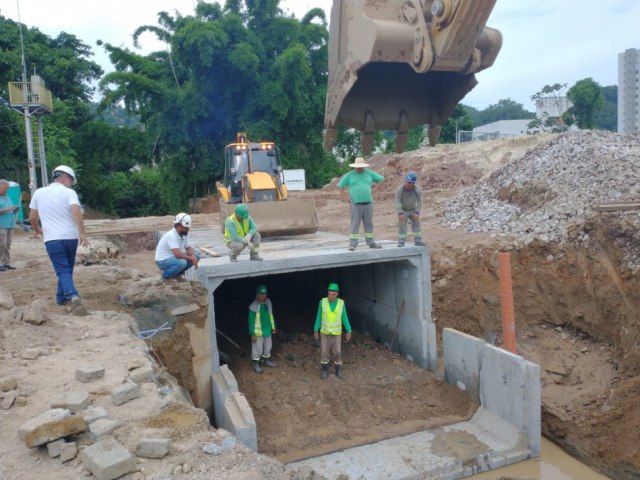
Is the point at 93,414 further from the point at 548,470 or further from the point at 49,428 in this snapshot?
the point at 548,470

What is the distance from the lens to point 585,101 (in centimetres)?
3488

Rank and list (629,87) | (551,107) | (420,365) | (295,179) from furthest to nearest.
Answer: (551,107), (629,87), (295,179), (420,365)

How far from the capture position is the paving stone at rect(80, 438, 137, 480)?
351cm

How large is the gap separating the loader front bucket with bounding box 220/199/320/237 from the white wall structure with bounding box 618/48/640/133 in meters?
24.5

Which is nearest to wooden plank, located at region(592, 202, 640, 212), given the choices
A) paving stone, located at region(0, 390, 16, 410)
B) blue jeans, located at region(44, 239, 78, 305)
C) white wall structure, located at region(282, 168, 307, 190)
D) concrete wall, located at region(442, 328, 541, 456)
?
concrete wall, located at region(442, 328, 541, 456)

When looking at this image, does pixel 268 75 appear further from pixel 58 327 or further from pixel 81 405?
pixel 81 405

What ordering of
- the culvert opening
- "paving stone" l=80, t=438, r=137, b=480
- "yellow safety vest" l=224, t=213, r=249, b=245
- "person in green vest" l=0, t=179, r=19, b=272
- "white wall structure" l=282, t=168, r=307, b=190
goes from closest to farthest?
1. "paving stone" l=80, t=438, r=137, b=480
2. "yellow safety vest" l=224, t=213, r=249, b=245
3. the culvert opening
4. "person in green vest" l=0, t=179, r=19, b=272
5. "white wall structure" l=282, t=168, r=307, b=190

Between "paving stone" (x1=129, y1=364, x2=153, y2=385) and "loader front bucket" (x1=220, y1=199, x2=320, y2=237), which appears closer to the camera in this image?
"paving stone" (x1=129, y1=364, x2=153, y2=385)

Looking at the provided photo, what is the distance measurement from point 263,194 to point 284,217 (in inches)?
65.5

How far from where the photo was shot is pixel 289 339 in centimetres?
1175

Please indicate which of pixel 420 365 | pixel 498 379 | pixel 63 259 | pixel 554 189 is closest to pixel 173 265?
pixel 63 259

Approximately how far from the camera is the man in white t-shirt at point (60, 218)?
21.1ft

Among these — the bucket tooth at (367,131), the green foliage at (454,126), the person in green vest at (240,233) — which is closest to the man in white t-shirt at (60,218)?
the person in green vest at (240,233)

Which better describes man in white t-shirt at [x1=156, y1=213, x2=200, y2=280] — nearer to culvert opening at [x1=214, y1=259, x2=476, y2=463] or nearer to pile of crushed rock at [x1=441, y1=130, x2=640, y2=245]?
culvert opening at [x1=214, y1=259, x2=476, y2=463]
